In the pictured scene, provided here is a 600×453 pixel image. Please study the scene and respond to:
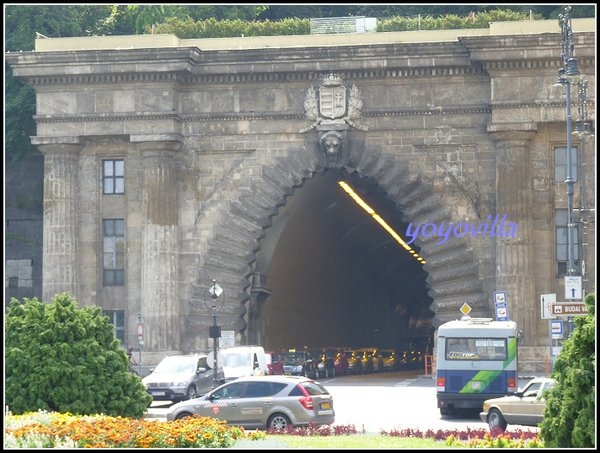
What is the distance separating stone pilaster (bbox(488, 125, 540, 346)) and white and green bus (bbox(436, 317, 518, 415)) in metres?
15.5

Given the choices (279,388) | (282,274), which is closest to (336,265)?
(282,274)

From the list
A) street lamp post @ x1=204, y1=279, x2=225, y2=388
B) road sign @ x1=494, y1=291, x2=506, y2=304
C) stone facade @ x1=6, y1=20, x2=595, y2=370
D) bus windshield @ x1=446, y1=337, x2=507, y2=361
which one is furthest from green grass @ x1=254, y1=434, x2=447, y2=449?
stone facade @ x1=6, y1=20, x2=595, y2=370

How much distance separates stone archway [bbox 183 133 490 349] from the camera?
68000 mm

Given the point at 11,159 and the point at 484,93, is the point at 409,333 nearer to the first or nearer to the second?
the point at 11,159

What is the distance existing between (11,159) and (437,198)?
98.8 ft

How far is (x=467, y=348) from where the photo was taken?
163 ft

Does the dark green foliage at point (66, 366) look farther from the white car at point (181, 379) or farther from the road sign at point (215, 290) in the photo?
the road sign at point (215, 290)

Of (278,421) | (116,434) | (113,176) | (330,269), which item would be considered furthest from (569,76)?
(330,269)

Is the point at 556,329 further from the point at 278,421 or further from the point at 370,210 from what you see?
the point at 370,210

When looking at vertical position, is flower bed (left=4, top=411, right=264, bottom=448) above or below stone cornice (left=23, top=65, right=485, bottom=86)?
below

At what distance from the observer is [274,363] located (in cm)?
6819

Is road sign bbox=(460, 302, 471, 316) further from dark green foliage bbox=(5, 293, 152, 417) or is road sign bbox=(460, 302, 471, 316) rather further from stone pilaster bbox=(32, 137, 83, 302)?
dark green foliage bbox=(5, 293, 152, 417)

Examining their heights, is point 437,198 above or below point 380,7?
below

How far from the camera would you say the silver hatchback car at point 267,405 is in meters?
40.0
